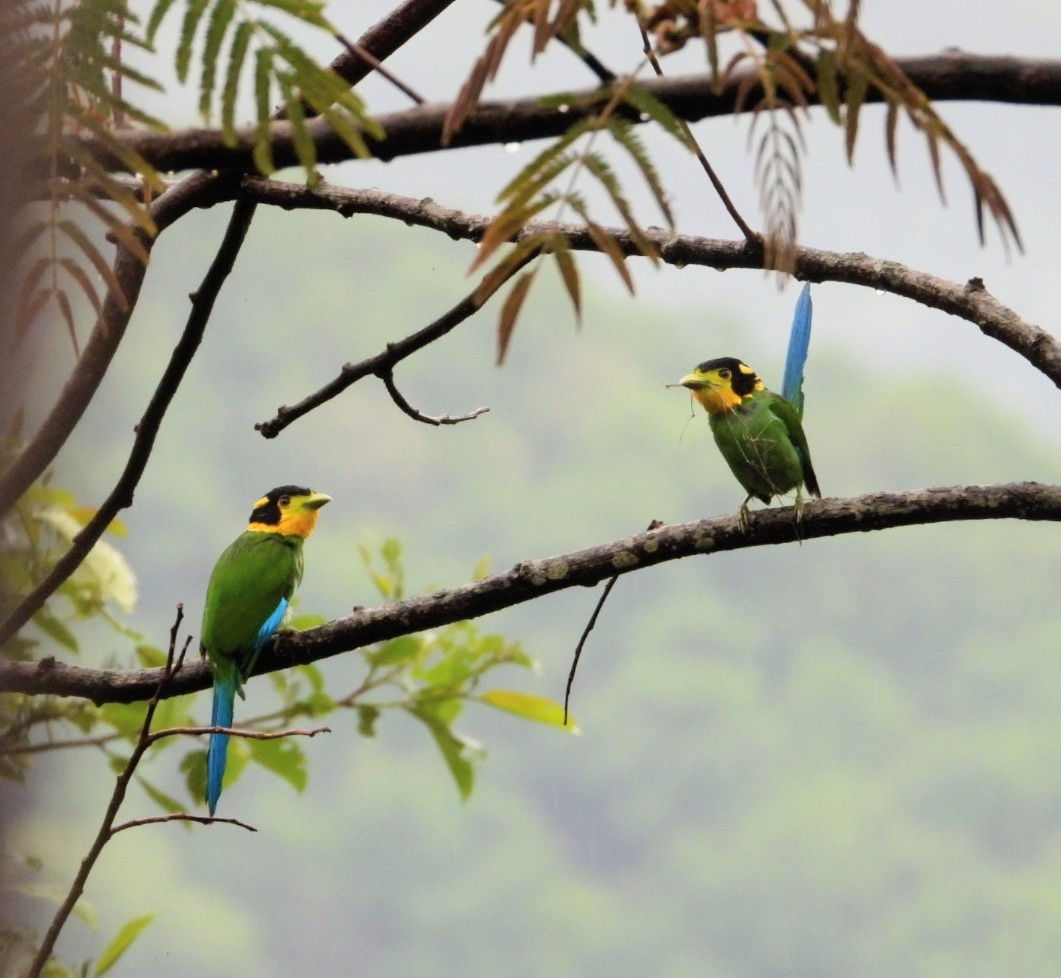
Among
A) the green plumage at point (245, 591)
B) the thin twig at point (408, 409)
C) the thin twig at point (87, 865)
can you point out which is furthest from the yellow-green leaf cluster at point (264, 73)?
the green plumage at point (245, 591)

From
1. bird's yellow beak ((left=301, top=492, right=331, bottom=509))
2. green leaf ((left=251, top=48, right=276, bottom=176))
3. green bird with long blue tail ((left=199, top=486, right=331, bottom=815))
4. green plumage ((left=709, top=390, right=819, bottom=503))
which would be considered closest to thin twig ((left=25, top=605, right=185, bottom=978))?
green leaf ((left=251, top=48, right=276, bottom=176))

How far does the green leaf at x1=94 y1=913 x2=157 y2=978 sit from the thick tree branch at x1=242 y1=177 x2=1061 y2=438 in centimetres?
87

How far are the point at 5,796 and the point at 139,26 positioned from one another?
2.18ft

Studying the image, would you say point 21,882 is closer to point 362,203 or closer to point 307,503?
point 362,203

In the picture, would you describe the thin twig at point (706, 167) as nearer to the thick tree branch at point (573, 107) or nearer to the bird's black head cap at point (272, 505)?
the thick tree branch at point (573, 107)

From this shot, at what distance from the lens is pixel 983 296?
2.16 meters

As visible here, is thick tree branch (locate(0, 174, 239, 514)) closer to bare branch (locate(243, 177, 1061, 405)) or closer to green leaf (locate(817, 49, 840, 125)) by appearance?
bare branch (locate(243, 177, 1061, 405))

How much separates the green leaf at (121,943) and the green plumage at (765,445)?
54.7 inches

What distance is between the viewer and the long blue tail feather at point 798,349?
9.78 ft

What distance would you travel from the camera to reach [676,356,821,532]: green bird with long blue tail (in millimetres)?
2906

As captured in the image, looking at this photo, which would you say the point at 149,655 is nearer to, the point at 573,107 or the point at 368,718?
the point at 368,718

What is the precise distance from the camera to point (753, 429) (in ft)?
9.78

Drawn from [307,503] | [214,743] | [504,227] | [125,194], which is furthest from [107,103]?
[307,503]

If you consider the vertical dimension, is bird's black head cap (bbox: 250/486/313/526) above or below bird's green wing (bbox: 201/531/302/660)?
above
